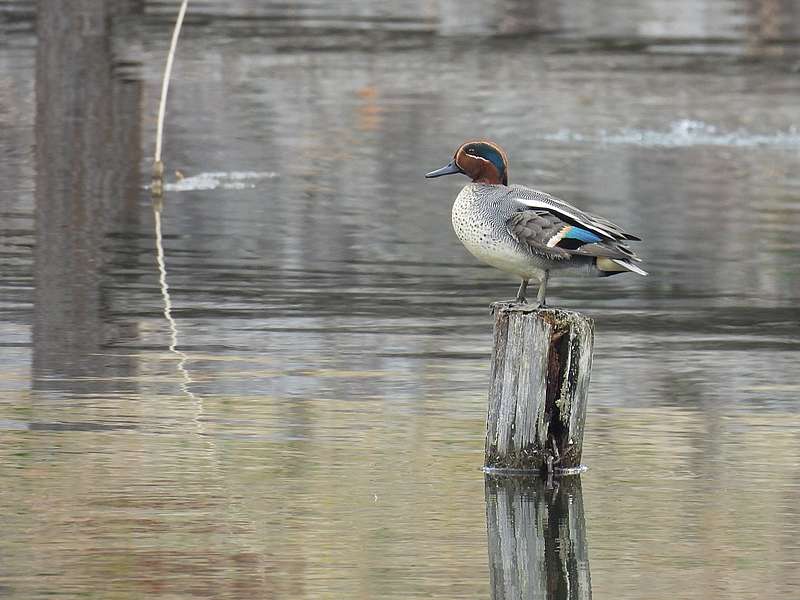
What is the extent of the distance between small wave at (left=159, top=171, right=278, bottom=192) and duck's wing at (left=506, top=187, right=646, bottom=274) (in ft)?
39.8

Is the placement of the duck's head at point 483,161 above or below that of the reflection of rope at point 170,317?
above

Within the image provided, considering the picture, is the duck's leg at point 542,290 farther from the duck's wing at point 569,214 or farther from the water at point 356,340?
the water at point 356,340

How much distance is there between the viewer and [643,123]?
2908cm

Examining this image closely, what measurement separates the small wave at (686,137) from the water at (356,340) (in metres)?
0.08

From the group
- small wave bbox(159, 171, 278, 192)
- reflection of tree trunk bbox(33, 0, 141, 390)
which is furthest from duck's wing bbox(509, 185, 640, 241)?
small wave bbox(159, 171, 278, 192)

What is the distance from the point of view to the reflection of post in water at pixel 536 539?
7.88m

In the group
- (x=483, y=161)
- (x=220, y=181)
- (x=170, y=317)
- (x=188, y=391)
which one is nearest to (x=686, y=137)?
(x=220, y=181)

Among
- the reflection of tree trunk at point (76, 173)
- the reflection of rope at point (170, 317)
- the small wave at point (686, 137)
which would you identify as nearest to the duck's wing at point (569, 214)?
the reflection of rope at point (170, 317)

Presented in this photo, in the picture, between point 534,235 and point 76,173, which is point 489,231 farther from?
point 76,173

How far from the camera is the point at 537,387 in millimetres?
9555

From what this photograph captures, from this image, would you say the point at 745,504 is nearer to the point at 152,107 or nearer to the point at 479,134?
the point at 479,134

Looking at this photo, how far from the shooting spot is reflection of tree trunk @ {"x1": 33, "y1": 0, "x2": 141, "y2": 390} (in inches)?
541

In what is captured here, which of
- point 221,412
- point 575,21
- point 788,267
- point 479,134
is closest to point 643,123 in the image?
point 479,134

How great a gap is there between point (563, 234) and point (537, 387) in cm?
67
